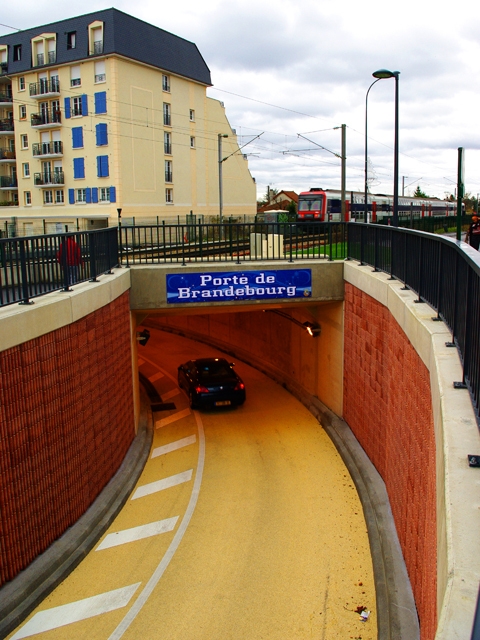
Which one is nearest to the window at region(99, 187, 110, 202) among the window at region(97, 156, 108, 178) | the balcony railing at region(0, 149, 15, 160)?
the window at region(97, 156, 108, 178)

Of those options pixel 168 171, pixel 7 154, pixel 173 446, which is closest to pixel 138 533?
pixel 173 446

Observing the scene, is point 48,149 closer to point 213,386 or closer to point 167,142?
point 167,142

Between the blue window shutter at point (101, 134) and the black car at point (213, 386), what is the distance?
2908 cm

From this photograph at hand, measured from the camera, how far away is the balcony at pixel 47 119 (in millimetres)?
46906

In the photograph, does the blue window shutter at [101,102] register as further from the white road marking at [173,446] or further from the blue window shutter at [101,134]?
the white road marking at [173,446]

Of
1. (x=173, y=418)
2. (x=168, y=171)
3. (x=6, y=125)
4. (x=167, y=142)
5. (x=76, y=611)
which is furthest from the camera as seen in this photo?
(x=6, y=125)

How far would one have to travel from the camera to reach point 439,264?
8180mm

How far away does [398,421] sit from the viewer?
387 inches

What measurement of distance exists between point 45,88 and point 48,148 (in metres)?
4.58

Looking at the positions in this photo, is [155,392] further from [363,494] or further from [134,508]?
[363,494]

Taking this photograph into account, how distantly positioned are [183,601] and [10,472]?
10.4 feet

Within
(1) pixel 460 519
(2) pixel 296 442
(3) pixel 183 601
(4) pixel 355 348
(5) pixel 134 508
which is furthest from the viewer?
(2) pixel 296 442

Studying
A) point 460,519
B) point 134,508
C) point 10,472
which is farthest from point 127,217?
point 460,519

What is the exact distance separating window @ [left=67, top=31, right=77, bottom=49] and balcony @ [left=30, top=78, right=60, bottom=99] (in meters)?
2.85
